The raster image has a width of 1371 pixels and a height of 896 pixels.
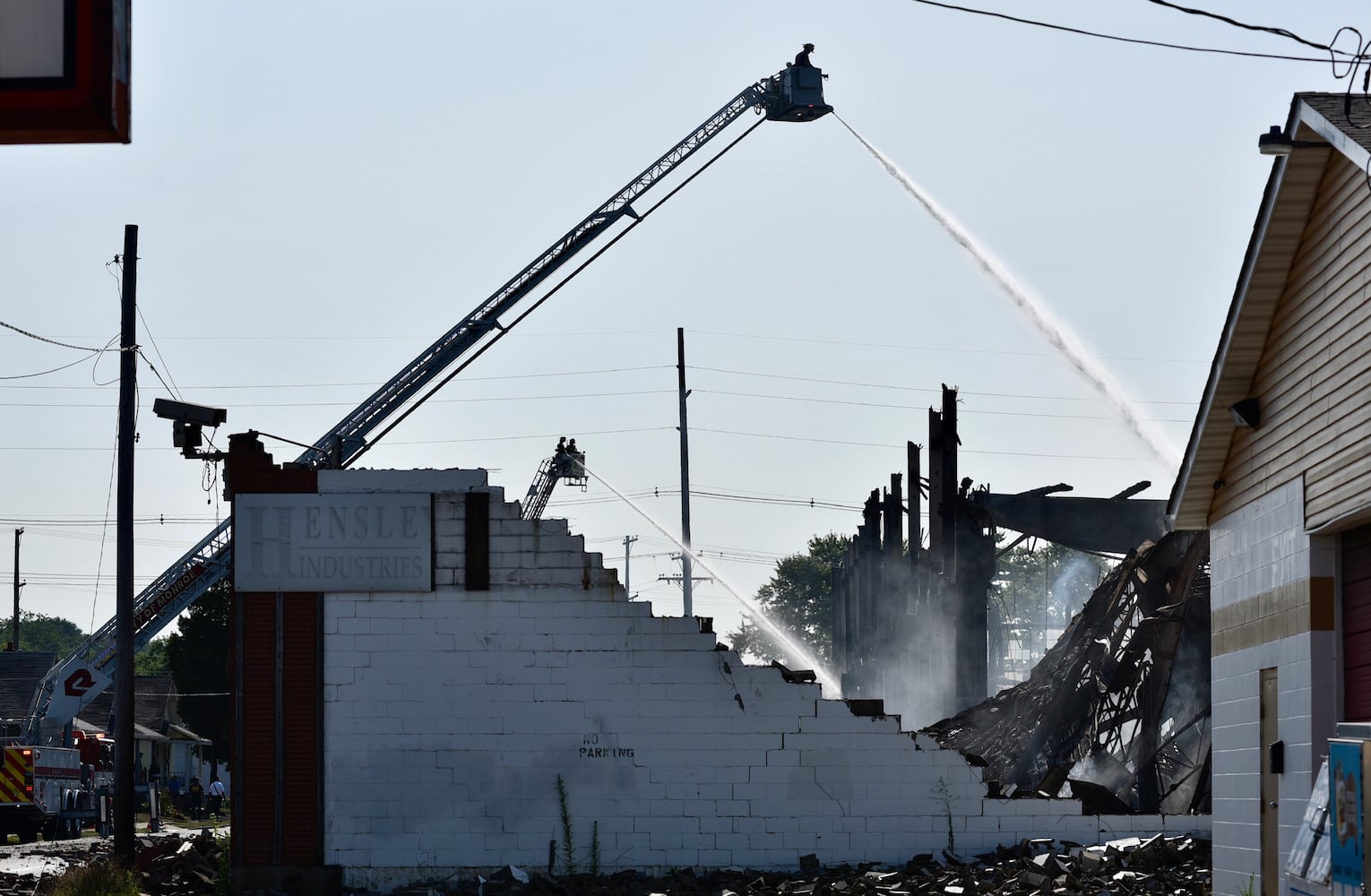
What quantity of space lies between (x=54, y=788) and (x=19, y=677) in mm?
31671

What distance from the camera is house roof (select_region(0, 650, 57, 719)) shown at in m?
66.4

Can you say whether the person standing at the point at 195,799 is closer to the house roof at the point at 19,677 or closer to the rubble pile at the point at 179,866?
the house roof at the point at 19,677

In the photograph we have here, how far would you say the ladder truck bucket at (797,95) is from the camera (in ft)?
146

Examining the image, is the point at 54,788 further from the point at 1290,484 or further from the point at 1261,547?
the point at 1290,484

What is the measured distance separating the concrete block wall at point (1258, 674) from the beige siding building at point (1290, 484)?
0.02m

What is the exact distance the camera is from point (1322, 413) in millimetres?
14781

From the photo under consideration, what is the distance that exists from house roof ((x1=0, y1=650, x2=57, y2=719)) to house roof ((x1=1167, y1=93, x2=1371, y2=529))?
182 feet

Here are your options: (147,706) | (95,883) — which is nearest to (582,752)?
(95,883)

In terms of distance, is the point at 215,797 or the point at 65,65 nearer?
the point at 65,65

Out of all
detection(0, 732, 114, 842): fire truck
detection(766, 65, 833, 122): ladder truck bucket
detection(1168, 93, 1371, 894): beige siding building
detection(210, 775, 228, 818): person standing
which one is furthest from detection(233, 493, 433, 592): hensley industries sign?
detection(210, 775, 228, 818): person standing

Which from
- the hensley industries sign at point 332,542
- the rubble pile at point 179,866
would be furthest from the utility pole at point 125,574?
the hensley industries sign at point 332,542

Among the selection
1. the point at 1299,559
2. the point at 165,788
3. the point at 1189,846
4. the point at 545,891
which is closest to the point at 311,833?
the point at 545,891

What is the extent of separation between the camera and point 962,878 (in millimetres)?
20547

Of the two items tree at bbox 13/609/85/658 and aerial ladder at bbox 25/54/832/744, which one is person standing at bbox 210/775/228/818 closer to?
aerial ladder at bbox 25/54/832/744
